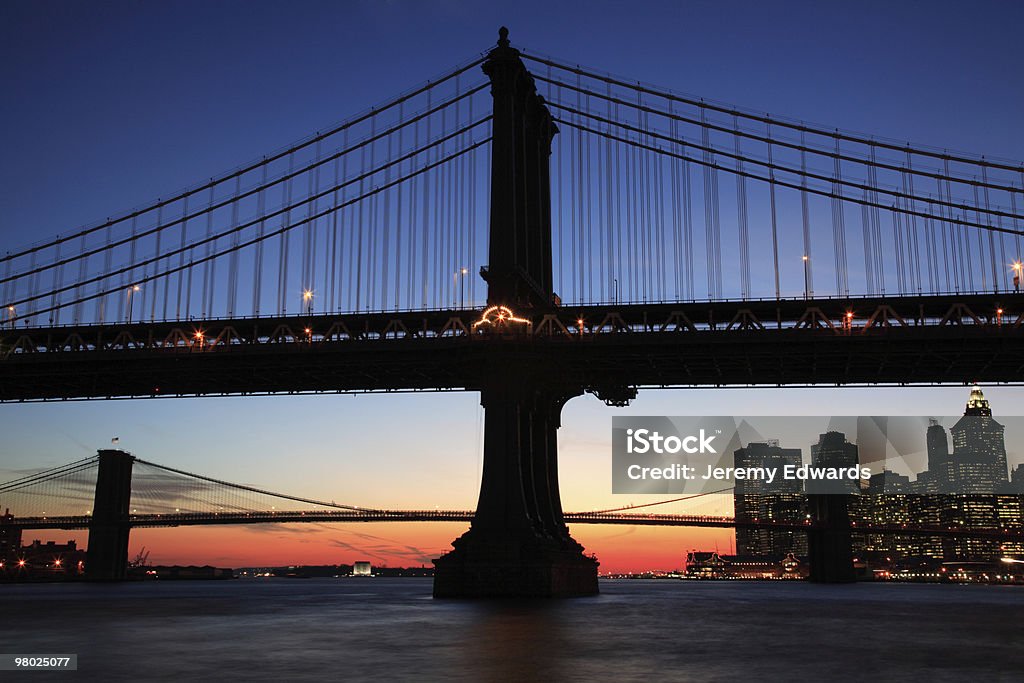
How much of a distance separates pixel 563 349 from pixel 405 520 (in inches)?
2866

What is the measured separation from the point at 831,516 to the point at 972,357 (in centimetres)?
8686

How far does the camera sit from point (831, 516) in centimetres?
14375

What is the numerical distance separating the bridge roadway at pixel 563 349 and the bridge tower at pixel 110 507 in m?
67.5

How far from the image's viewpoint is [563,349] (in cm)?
5972

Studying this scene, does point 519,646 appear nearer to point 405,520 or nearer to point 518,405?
point 518,405

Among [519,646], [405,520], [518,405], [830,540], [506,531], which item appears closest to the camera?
[519,646]

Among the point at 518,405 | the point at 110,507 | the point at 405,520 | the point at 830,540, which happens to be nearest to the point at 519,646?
the point at 518,405

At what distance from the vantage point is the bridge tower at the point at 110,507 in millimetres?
139750

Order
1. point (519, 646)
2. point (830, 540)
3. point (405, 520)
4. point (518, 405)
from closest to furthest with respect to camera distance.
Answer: point (519, 646) → point (518, 405) → point (405, 520) → point (830, 540)

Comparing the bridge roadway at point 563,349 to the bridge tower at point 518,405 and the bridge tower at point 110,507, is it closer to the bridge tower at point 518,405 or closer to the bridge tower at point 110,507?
the bridge tower at point 518,405

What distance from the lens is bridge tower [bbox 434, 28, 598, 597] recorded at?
55.0 meters

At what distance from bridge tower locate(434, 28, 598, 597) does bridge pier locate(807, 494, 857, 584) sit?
80.4 meters

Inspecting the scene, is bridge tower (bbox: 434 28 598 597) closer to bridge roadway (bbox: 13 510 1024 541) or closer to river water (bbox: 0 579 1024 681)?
river water (bbox: 0 579 1024 681)

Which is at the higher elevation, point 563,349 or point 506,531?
point 563,349
